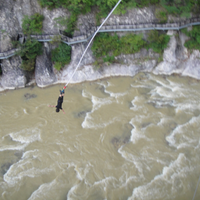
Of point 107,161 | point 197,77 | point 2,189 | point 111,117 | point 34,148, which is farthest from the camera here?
point 197,77

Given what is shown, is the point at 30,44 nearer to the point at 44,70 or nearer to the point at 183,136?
the point at 44,70

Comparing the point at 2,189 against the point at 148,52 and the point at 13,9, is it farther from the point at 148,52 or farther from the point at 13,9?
the point at 148,52

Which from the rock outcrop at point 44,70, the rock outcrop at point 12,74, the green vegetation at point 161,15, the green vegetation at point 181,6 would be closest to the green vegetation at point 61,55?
the rock outcrop at point 44,70

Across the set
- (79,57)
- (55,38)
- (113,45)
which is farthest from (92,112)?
(55,38)

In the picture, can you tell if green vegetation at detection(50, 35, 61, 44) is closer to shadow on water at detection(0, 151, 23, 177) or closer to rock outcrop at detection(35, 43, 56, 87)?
rock outcrop at detection(35, 43, 56, 87)

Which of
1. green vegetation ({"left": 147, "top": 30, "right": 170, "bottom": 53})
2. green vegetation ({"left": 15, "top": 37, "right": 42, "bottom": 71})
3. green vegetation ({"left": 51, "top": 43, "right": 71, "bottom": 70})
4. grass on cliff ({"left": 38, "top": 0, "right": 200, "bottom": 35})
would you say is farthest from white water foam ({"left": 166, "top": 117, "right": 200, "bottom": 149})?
green vegetation ({"left": 15, "top": 37, "right": 42, "bottom": 71})

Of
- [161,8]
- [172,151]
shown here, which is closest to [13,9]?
[161,8]
